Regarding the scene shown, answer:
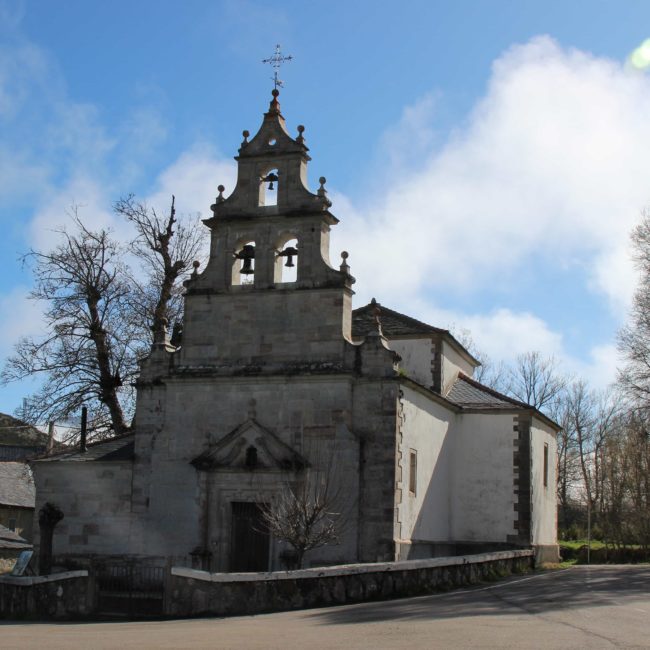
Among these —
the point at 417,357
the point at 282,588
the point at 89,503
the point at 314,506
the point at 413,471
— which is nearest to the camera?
the point at 282,588

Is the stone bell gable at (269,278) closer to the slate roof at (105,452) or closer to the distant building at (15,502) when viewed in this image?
the slate roof at (105,452)

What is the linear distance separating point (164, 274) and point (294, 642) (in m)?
26.2

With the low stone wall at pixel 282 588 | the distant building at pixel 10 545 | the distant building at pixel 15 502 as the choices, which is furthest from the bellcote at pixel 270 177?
the distant building at pixel 15 502

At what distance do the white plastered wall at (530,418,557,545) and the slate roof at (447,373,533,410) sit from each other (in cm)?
100

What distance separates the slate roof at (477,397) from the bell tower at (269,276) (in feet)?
23.8

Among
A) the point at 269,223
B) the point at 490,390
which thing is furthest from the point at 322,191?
the point at 490,390

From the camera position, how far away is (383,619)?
15727 mm

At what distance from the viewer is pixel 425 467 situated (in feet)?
89.0

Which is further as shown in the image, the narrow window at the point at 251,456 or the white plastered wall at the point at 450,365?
the white plastered wall at the point at 450,365

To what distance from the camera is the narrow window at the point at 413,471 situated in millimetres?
25875

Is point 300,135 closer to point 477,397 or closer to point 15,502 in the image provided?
point 477,397

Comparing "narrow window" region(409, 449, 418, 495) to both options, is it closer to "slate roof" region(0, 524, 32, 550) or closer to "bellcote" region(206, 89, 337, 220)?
"bellcote" region(206, 89, 337, 220)

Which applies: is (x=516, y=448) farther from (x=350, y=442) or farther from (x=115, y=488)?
(x=115, y=488)

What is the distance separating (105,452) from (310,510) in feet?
25.8
